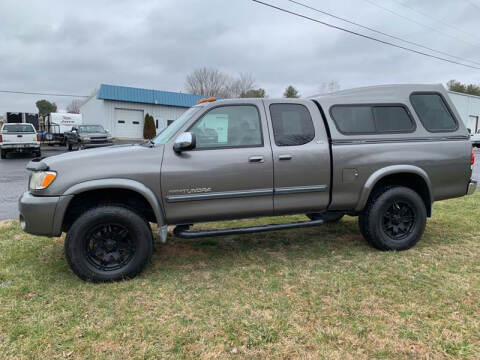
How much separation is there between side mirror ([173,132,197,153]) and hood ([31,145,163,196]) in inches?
7.2

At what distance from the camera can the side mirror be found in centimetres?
353

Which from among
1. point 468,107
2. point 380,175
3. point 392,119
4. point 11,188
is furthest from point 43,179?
point 468,107

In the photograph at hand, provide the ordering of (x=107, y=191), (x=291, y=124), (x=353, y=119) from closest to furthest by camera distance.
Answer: (x=107, y=191) → (x=291, y=124) → (x=353, y=119)

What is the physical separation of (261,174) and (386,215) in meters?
1.76

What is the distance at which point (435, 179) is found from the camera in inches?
172

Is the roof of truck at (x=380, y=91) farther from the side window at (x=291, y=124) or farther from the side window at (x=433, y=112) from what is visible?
the side window at (x=291, y=124)

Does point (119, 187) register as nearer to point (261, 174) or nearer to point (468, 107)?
point (261, 174)

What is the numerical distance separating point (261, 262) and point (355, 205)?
132 cm

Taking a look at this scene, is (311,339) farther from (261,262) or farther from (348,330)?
(261,262)

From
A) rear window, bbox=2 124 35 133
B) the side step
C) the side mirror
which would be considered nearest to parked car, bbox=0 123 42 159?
rear window, bbox=2 124 35 133

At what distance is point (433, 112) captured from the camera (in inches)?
178

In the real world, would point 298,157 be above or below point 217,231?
above

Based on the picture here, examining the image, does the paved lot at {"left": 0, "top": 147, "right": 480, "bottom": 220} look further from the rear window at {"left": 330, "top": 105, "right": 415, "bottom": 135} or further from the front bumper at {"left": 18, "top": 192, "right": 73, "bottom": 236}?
the rear window at {"left": 330, "top": 105, "right": 415, "bottom": 135}

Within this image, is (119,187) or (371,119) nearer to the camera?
(119,187)
